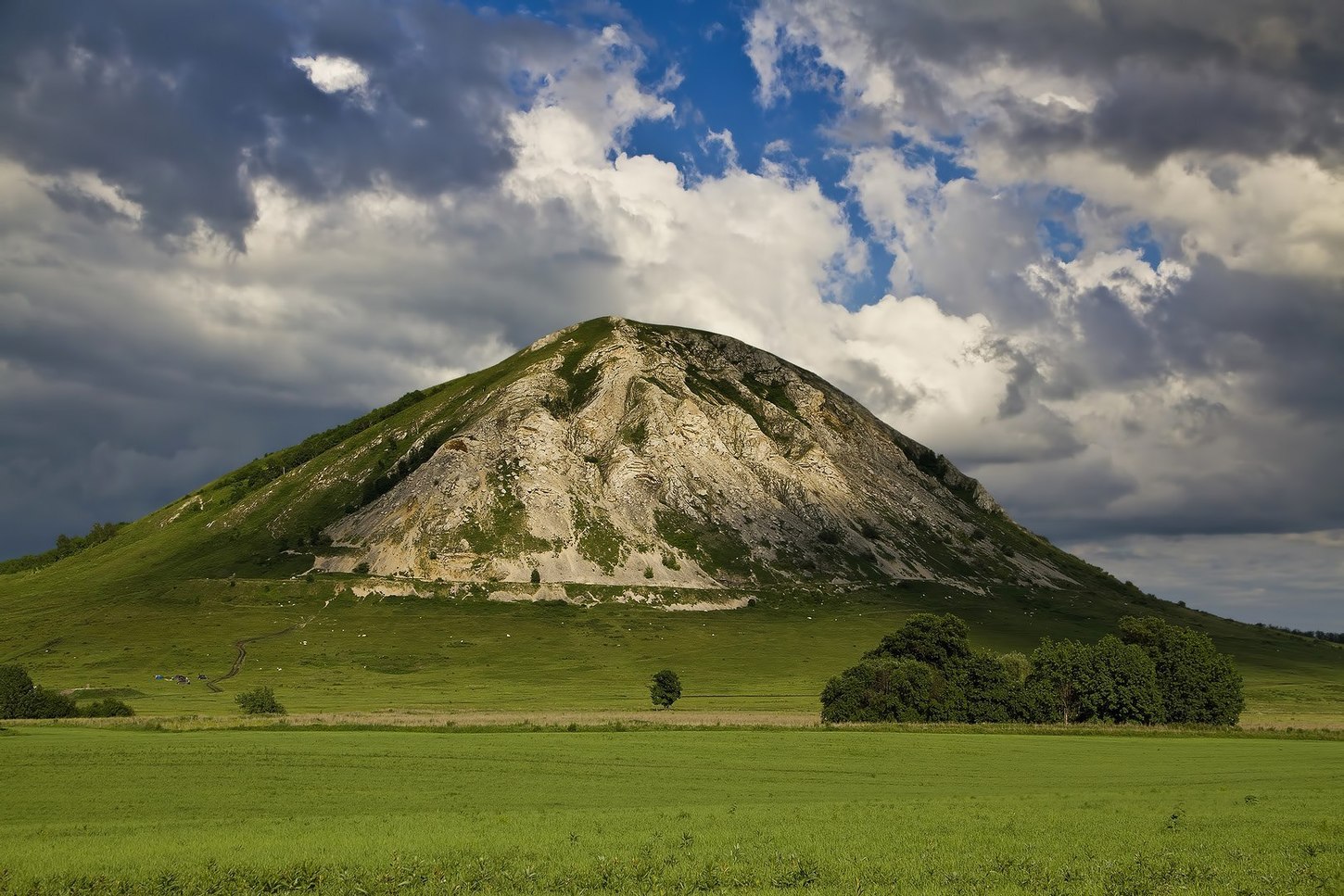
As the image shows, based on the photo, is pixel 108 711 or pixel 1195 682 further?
pixel 1195 682

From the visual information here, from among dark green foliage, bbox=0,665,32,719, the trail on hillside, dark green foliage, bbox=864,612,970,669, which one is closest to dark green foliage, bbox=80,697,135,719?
dark green foliage, bbox=0,665,32,719

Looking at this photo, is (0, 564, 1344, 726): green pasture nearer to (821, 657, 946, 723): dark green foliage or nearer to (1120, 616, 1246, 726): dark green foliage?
(1120, 616, 1246, 726): dark green foliage

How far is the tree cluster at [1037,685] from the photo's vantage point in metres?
98.1

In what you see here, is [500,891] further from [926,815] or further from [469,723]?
[469,723]

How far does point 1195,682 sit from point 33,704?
393 feet

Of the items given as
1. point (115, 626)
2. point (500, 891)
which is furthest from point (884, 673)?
point (115, 626)

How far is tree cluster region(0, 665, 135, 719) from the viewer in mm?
100125

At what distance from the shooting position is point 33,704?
101 metres

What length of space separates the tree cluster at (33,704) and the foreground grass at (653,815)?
29.9m

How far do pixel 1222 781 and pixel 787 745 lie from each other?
27.4 meters

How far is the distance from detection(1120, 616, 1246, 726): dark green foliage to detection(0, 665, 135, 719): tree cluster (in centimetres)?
10775

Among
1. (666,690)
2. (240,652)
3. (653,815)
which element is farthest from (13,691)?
Answer: (653,815)

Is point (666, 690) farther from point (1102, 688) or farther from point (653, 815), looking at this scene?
point (653, 815)

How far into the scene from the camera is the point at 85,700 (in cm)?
12344
